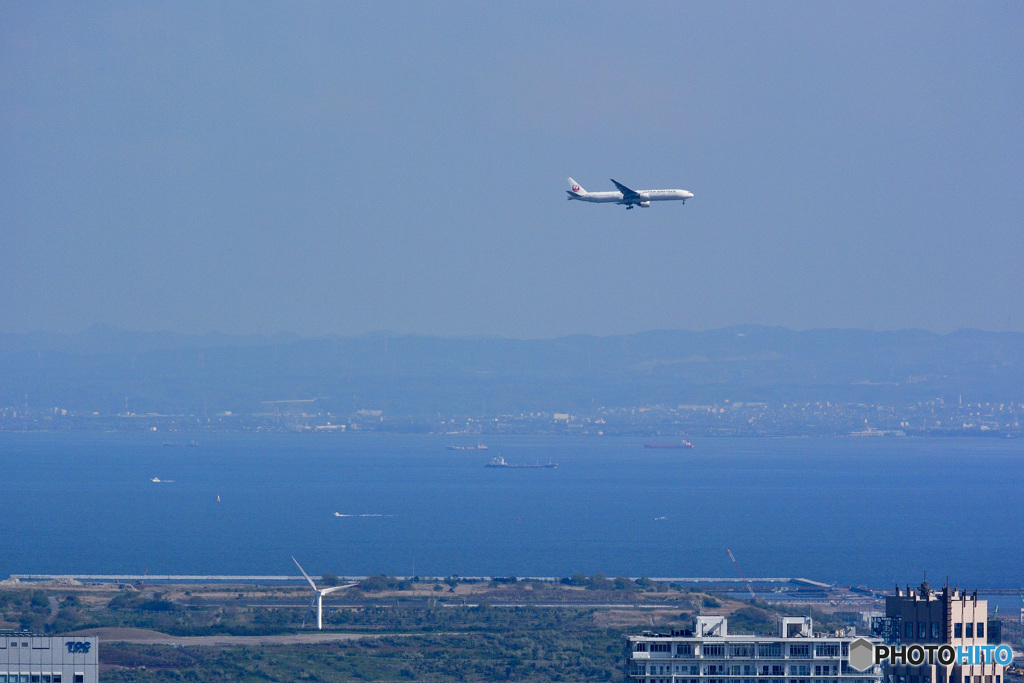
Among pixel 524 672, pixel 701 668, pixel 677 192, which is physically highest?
pixel 677 192

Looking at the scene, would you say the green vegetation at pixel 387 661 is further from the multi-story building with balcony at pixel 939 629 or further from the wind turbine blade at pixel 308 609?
the multi-story building with balcony at pixel 939 629

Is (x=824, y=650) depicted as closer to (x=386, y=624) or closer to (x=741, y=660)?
(x=741, y=660)

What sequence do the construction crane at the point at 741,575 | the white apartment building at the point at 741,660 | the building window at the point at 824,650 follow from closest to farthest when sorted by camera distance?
the white apartment building at the point at 741,660 → the building window at the point at 824,650 → the construction crane at the point at 741,575

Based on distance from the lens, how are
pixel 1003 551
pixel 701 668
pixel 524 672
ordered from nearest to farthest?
pixel 701 668, pixel 524 672, pixel 1003 551

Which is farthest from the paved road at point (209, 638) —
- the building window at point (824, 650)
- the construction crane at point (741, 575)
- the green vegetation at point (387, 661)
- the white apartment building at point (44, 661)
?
the building window at point (824, 650)

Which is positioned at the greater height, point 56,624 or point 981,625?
point 981,625

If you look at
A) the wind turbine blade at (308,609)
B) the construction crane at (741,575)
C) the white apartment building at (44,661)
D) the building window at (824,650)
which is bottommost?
the wind turbine blade at (308,609)

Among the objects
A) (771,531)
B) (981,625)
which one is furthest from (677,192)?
(771,531)

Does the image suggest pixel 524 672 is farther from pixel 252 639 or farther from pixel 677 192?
pixel 677 192

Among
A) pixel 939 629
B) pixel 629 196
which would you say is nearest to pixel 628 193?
pixel 629 196
